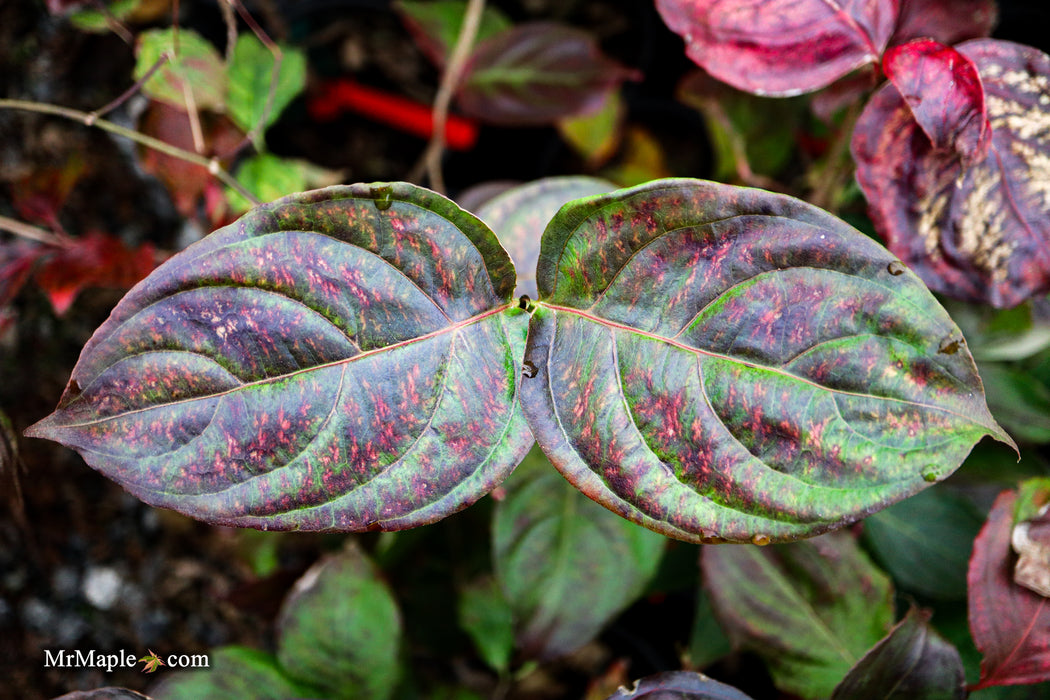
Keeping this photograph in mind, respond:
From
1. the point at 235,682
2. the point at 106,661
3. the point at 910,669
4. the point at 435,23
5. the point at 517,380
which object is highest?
the point at 435,23

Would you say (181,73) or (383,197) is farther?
(181,73)

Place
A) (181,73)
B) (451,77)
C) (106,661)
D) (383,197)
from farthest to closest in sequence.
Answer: (451,77)
(106,661)
(181,73)
(383,197)

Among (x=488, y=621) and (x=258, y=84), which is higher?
(x=258, y=84)

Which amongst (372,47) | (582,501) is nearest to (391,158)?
(372,47)

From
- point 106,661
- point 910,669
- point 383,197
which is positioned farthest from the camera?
point 106,661

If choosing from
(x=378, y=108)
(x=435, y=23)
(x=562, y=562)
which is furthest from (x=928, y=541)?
(x=378, y=108)

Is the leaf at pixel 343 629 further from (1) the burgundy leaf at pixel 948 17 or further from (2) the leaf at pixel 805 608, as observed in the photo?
(1) the burgundy leaf at pixel 948 17

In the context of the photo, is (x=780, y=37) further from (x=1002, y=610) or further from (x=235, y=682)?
(x=235, y=682)
